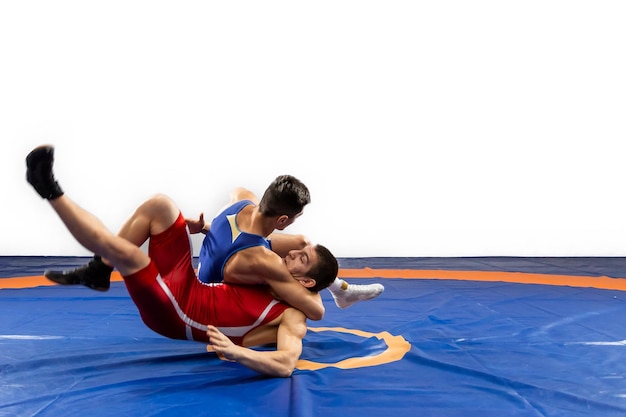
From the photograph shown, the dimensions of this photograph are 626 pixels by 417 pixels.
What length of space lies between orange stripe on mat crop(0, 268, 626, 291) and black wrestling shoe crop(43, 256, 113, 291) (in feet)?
8.61

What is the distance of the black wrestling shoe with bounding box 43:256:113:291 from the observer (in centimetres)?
293

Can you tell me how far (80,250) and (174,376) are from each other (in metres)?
5.37

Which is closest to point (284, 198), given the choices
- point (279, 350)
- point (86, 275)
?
point (279, 350)

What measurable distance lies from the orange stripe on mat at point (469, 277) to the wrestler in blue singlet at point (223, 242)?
8.19 ft

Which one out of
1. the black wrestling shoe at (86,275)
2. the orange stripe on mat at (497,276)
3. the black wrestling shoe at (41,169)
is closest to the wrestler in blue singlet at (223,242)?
the black wrestling shoe at (86,275)

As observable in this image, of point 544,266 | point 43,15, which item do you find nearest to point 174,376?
point 544,266

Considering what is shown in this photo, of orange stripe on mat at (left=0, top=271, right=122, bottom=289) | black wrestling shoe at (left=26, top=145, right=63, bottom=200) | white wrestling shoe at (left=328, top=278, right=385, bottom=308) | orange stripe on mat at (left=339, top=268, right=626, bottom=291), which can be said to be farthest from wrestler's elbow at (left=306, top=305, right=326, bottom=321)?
orange stripe on mat at (left=0, top=271, right=122, bottom=289)

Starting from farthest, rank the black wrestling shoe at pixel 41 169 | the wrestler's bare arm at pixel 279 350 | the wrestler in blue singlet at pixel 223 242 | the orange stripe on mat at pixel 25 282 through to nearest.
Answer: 1. the orange stripe on mat at pixel 25 282
2. the wrestler in blue singlet at pixel 223 242
3. the wrestler's bare arm at pixel 279 350
4. the black wrestling shoe at pixel 41 169

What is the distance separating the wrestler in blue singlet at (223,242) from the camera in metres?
3.13

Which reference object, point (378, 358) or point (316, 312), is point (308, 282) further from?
point (378, 358)

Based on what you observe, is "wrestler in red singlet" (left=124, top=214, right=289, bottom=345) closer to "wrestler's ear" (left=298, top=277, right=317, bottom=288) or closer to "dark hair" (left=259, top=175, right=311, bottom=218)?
"wrestler's ear" (left=298, top=277, right=317, bottom=288)

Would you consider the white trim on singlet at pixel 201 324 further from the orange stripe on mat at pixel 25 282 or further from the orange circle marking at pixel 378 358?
the orange stripe on mat at pixel 25 282

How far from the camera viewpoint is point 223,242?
3188mm

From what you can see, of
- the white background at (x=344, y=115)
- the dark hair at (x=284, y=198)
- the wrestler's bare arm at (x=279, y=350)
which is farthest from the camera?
the white background at (x=344, y=115)
